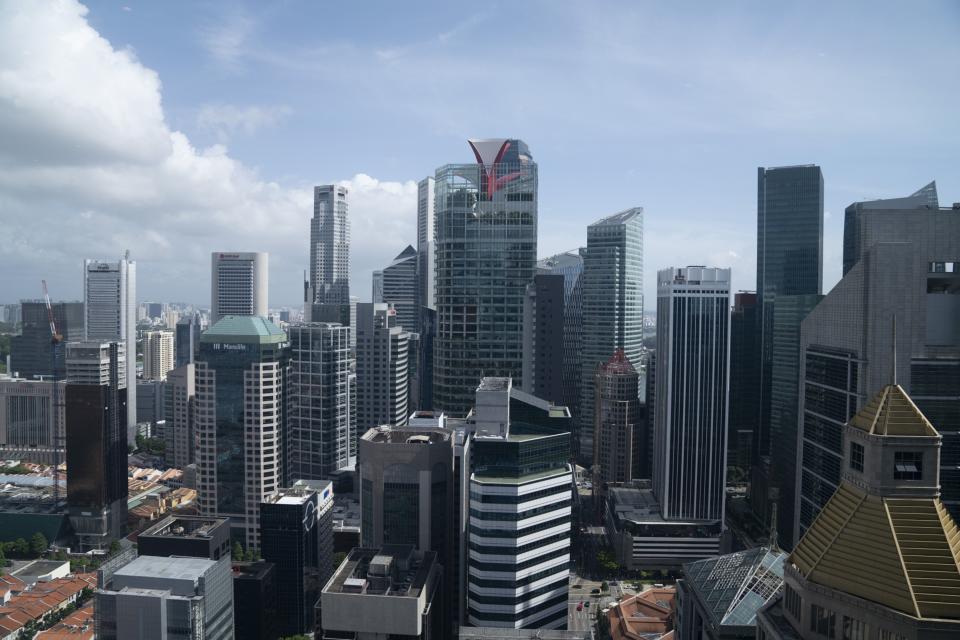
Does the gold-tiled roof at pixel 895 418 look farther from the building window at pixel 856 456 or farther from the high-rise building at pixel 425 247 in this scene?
the high-rise building at pixel 425 247

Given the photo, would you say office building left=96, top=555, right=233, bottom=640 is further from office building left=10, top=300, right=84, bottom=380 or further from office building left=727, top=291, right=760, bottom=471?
office building left=727, top=291, right=760, bottom=471

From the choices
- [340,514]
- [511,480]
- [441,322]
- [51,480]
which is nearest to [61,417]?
[51,480]

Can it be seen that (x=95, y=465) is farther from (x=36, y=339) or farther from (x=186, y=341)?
(x=186, y=341)

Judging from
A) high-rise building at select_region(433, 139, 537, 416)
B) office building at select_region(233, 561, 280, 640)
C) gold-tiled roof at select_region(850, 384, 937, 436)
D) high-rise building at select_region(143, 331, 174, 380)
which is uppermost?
high-rise building at select_region(433, 139, 537, 416)

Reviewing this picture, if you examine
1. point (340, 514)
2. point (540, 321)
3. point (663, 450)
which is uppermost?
point (540, 321)

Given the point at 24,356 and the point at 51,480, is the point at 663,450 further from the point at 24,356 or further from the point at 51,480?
the point at 24,356

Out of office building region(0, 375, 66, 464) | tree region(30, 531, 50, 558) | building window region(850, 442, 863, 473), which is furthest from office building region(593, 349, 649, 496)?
office building region(0, 375, 66, 464)
